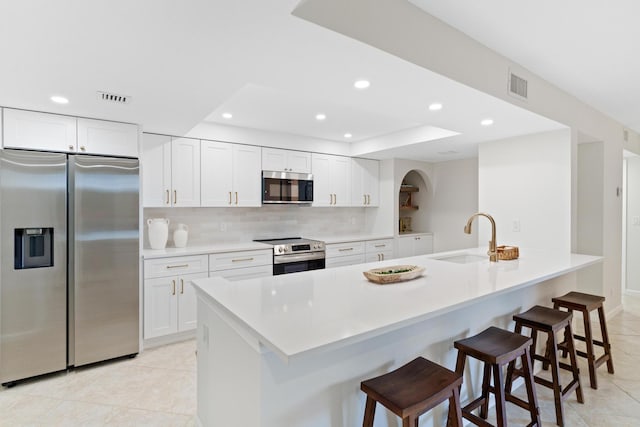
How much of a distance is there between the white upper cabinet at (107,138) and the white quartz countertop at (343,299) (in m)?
1.83

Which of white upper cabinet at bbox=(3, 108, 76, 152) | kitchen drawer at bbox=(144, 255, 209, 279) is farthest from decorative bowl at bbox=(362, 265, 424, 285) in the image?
white upper cabinet at bbox=(3, 108, 76, 152)

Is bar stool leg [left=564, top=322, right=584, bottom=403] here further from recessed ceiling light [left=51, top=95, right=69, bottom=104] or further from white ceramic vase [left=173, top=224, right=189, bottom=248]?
recessed ceiling light [left=51, top=95, right=69, bottom=104]

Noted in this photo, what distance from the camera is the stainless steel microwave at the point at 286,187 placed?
4133 millimetres

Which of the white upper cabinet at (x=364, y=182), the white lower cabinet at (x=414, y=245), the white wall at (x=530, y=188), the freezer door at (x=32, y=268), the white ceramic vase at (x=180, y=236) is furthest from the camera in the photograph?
the white lower cabinet at (x=414, y=245)

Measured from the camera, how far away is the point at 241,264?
144 inches

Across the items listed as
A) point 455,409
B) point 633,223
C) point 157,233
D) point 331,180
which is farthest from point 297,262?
point 633,223

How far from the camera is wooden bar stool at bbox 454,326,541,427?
164 cm

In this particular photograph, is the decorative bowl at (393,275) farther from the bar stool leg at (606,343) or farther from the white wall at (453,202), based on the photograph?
the white wall at (453,202)

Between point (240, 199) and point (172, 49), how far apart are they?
96.7 inches

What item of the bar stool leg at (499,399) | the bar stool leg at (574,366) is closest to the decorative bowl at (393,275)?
the bar stool leg at (499,399)

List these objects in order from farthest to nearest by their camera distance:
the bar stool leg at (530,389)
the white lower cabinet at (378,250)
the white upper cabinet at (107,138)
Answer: the white lower cabinet at (378,250) → the white upper cabinet at (107,138) → the bar stool leg at (530,389)

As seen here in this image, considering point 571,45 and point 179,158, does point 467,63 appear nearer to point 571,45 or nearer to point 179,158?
point 571,45

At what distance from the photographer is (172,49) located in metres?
1.63

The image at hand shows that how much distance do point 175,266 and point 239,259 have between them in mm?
673
